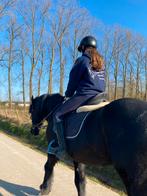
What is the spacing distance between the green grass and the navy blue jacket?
3.05m

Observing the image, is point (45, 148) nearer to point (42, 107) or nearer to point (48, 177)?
point (42, 107)

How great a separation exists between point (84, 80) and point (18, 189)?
300cm

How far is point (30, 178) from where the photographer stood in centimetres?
796

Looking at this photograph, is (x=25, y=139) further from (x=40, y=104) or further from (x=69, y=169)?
(x=40, y=104)

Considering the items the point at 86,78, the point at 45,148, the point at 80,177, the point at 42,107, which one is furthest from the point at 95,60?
the point at 45,148

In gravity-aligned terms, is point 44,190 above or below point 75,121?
below

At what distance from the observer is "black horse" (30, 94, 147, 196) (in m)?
3.98

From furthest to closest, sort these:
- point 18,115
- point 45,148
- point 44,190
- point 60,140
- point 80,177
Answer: point 18,115, point 45,148, point 44,190, point 80,177, point 60,140

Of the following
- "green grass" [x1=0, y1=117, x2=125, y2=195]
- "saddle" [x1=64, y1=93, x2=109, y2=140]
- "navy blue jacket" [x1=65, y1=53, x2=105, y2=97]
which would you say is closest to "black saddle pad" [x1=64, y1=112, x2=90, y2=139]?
"saddle" [x1=64, y1=93, x2=109, y2=140]

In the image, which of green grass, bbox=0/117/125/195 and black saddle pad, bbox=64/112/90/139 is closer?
black saddle pad, bbox=64/112/90/139

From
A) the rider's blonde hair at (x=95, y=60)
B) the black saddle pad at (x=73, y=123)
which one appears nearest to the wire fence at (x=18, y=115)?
the black saddle pad at (x=73, y=123)

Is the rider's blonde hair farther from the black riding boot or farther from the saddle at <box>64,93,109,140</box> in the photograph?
the black riding boot

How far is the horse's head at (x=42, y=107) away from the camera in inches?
262

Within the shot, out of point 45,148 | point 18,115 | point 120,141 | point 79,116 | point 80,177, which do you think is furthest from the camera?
point 18,115
